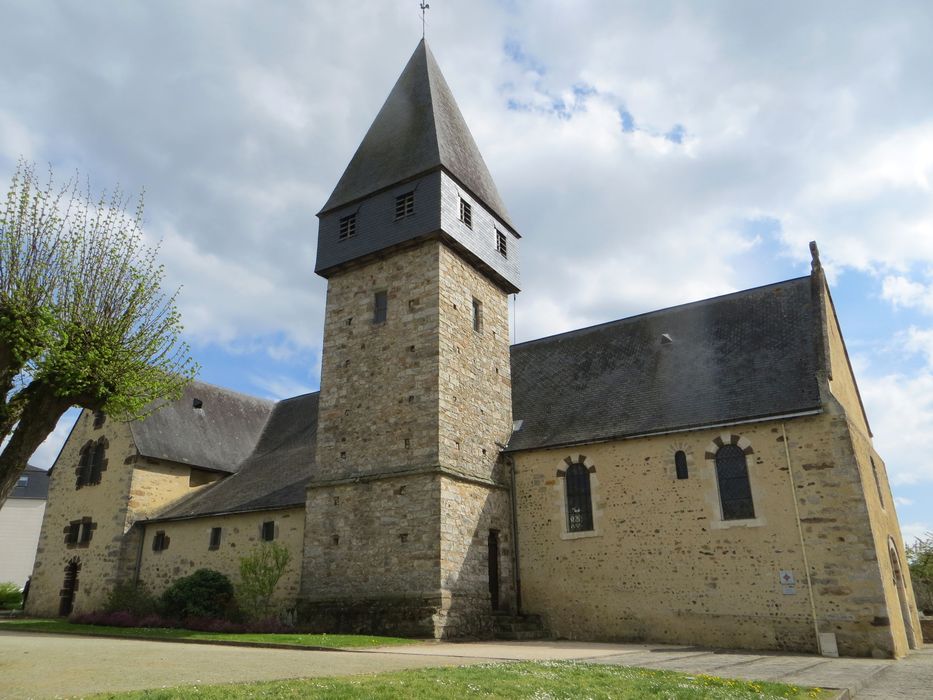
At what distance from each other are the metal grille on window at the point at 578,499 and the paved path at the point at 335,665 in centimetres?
380

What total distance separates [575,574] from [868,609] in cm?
605

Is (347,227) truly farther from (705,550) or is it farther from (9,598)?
(9,598)

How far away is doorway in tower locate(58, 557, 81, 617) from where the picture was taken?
22484mm

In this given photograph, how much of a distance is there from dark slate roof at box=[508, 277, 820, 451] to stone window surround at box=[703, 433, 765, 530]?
470 mm

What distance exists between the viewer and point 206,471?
24.3m

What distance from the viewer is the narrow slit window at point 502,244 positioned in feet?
67.3

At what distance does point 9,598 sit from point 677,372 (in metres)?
29.0

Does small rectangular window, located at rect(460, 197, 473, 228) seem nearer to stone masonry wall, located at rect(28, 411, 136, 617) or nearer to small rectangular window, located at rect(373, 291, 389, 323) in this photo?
small rectangular window, located at rect(373, 291, 389, 323)

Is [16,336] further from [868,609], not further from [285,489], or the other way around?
[868,609]

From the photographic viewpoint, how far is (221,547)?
65.0ft

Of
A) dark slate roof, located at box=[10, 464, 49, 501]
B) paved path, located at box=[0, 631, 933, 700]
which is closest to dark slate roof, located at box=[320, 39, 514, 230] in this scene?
paved path, located at box=[0, 631, 933, 700]

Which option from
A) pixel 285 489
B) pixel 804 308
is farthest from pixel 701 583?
pixel 285 489

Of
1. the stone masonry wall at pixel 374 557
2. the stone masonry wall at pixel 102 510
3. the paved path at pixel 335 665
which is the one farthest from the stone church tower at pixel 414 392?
the stone masonry wall at pixel 102 510

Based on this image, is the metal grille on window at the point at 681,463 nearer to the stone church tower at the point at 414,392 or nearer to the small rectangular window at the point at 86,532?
the stone church tower at the point at 414,392
